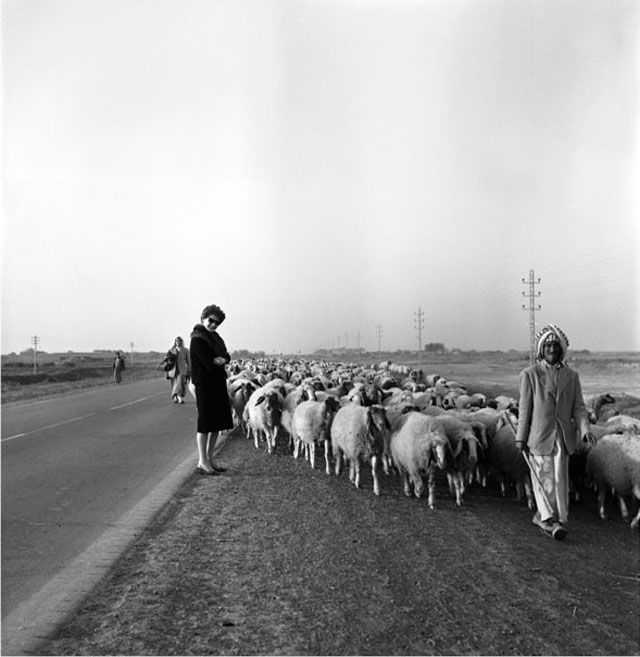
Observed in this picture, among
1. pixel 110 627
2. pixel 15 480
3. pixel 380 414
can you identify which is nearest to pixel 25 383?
pixel 15 480

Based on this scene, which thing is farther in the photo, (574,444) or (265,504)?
(265,504)

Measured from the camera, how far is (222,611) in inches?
159

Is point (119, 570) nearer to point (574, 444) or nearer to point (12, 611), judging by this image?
point (12, 611)

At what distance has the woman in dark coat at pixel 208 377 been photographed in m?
7.98

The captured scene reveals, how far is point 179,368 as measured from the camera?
1764 cm

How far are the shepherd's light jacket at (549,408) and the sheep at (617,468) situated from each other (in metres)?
1.17

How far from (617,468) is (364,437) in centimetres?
323

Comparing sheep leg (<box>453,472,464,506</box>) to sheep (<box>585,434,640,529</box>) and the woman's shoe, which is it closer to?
sheep (<box>585,434,640,529</box>)

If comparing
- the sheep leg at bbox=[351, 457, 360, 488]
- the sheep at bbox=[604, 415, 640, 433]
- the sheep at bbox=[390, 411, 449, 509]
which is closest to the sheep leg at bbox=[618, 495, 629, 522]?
the sheep at bbox=[604, 415, 640, 433]

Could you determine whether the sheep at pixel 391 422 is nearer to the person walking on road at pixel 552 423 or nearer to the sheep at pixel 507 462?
the sheep at pixel 507 462

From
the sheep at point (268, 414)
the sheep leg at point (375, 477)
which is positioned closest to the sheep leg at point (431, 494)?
the sheep leg at point (375, 477)

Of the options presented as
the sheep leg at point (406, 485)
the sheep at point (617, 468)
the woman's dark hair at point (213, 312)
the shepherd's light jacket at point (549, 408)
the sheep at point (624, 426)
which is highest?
the woman's dark hair at point (213, 312)

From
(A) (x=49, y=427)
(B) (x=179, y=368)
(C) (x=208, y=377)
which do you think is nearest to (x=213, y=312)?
(C) (x=208, y=377)

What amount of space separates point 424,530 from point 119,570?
3128mm
